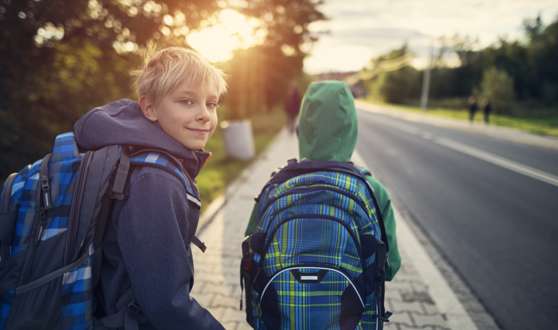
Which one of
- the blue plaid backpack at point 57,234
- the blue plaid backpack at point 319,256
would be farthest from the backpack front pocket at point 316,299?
the blue plaid backpack at point 57,234

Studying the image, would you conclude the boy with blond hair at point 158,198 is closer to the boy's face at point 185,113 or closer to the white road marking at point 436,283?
the boy's face at point 185,113

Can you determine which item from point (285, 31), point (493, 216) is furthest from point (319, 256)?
point (285, 31)

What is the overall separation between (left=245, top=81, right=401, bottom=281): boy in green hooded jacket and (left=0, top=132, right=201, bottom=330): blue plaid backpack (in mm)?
856

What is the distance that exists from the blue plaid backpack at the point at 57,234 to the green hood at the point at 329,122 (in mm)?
856

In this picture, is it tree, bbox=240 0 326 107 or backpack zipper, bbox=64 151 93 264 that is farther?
tree, bbox=240 0 326 107

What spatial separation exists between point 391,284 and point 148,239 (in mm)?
3043

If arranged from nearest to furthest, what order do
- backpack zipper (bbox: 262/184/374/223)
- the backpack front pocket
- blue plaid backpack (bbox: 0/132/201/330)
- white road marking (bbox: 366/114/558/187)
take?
blue plaid backpack (bbox: 0/132/201/330)
the backpack front pocket
backpack zipper (bbox: 262/184/374/223)
white road marking (bbox: 366/114/558/187)

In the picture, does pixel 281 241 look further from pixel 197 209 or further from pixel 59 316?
pixel 59 316

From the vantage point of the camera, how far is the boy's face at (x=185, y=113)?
4.29ft

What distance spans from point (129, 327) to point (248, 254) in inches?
23.6

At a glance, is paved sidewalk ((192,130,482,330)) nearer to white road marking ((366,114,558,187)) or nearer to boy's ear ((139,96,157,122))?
boy's ear ((139,96,157,122))

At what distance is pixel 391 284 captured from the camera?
11.6ft

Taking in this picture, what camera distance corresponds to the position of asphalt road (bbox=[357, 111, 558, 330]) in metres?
3.39

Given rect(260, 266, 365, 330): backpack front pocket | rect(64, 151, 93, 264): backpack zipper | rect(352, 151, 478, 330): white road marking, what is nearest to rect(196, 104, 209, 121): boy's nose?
rect(64, 151, 93, 264): backpack zipper
